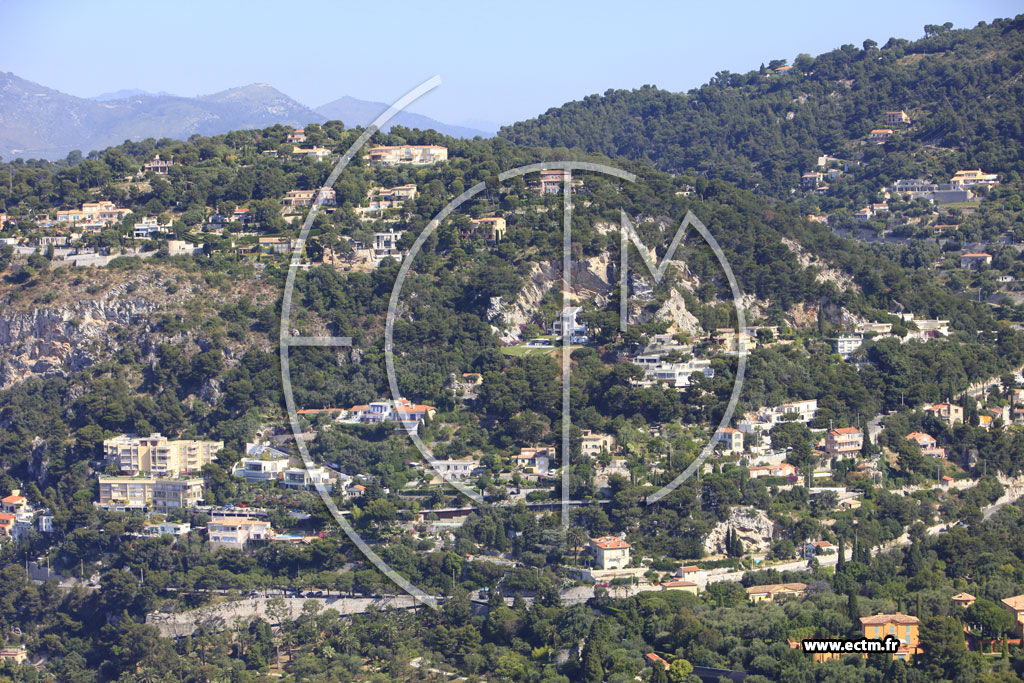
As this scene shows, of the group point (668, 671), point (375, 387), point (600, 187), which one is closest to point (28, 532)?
point (375, 387)

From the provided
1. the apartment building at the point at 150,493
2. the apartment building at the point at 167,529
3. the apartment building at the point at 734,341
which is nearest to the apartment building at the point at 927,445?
the apartment building at the point at 734,341

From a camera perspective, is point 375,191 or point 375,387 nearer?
point 375,387

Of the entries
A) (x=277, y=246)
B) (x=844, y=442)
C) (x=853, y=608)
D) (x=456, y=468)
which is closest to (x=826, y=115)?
(x=277, y=246)

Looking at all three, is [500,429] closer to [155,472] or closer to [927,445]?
[155,472]

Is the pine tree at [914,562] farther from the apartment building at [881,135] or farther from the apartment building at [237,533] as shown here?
the apartment building at [881,135]

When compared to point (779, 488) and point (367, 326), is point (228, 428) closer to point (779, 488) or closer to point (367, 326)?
point (367, 326)

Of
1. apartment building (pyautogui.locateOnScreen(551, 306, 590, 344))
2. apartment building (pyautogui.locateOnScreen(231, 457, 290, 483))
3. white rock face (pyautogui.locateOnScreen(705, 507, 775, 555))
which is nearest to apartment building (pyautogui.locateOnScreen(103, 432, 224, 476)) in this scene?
apartment building (pyautogui.locateOnScreen(231, 457, 290, 483))
